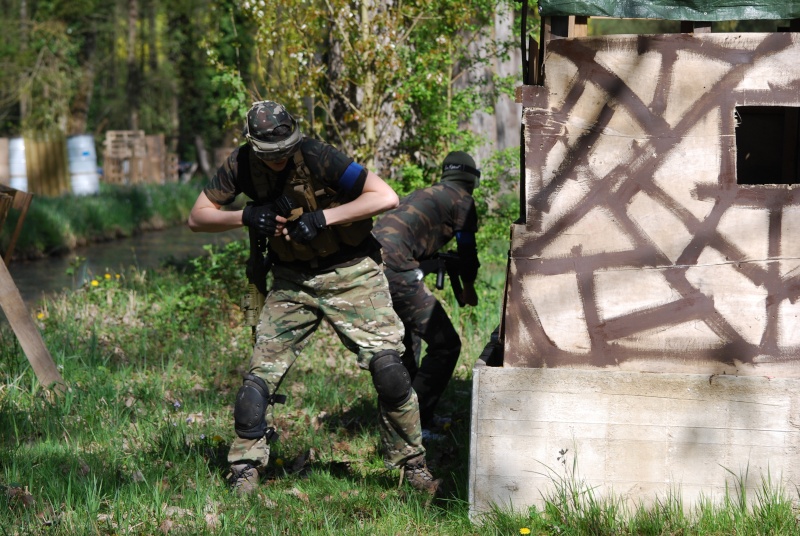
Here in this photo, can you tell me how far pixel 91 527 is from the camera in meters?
4.02

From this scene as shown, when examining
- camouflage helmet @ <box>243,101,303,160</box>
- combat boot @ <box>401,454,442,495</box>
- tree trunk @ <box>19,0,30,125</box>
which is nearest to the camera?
camouflage helmet @ <box>243,101,303,160</box>

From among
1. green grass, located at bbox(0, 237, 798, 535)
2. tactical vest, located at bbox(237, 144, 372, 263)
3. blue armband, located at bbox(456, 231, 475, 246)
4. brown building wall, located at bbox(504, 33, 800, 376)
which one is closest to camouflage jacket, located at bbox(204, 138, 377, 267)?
tactical vest, located at bbox(237, 144, 372, 263)

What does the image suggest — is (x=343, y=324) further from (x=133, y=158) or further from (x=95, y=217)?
(x=133, y=158)

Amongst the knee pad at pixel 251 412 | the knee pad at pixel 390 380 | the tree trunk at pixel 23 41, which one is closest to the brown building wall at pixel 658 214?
the knee pad at pixel 390 380

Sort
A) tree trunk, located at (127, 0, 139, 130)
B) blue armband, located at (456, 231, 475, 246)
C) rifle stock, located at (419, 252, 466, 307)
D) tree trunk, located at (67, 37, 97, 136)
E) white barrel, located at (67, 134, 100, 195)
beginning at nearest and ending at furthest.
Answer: blue armband, located at (456, 231, 475, 246) < rifle stock, located at (419, 252, 466, 307) < white barrel, located at (67, 134, 100, 195) < tree trunk, located at (67, 37, 97, 136) < tree trunk, located at (127, 0, 139, 130)

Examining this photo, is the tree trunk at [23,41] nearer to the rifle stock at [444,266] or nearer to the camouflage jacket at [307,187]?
the rifle stock at [444,266]

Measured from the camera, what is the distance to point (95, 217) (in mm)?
17859

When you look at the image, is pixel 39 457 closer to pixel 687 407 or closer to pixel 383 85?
pixel 687 407

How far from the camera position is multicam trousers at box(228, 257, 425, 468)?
4672 millimetres

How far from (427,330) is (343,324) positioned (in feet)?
3.91

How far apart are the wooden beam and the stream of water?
4412mm

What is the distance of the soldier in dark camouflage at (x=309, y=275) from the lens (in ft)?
14.8

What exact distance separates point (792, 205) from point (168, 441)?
11.1ft

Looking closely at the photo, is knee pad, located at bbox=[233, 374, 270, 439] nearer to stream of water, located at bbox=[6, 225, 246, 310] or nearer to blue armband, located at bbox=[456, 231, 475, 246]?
blue armband, located at bbox=[456, 231, 475, 246]
